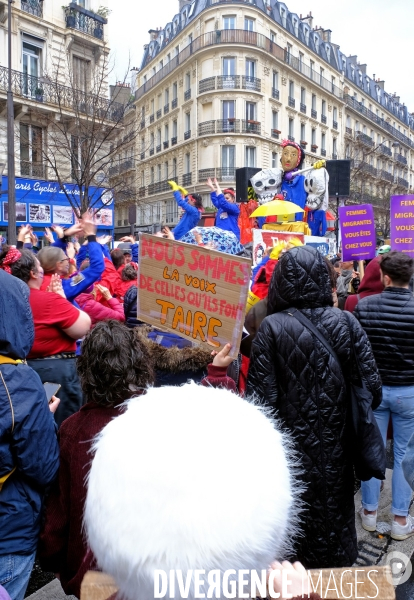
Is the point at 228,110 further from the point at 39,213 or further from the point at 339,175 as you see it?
the point at 339,175

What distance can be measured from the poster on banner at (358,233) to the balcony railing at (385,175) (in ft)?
171

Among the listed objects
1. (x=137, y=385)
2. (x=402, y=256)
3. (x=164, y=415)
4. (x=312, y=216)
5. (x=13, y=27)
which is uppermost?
(x=13, y=27)

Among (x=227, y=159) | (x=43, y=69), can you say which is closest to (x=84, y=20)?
(x=43, y=69)

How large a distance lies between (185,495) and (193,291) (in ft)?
5.14

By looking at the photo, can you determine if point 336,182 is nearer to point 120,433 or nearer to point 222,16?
point 120,433

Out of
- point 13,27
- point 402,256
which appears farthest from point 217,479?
point 13,27

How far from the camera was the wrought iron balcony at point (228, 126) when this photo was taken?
35.0 m

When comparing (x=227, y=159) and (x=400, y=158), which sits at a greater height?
(x=400, y=158)

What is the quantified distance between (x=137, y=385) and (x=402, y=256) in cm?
219

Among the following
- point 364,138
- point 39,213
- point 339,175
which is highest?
point 364,138

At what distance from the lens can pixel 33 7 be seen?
1847cm

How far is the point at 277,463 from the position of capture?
110 centimetres

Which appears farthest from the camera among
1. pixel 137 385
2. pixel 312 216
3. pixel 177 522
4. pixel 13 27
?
pixel 13 27

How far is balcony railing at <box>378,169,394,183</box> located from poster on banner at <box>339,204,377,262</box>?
5197 centimetres
